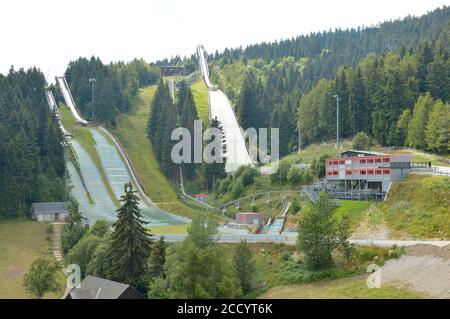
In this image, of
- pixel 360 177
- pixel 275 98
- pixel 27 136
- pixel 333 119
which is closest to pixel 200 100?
pixel 275 98

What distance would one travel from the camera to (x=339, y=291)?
106ft

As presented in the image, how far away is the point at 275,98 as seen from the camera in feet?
313

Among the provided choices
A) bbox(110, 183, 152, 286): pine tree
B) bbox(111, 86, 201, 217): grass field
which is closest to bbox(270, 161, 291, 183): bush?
bbox(111, 86, 201, 217): grass field

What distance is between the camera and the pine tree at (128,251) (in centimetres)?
3669

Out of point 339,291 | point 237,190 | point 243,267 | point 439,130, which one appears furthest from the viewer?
point 237,190

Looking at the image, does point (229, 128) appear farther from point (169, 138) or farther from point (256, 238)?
point (256, 238)

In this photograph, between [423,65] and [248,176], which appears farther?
[423,65]

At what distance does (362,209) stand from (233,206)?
56.1ft

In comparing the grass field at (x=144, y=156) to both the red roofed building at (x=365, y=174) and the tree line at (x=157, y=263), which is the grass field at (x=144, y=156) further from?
the tree line at (x=157, y=263)

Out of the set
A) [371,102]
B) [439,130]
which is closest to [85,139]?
[371,102]

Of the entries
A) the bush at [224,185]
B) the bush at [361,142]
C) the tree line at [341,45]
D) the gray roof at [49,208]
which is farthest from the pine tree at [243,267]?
the tree line at [341,45]

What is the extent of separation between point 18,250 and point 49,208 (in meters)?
9.11

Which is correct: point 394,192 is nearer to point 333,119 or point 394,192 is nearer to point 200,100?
point 333,119

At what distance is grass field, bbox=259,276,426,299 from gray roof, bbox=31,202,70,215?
28163 millimetres
